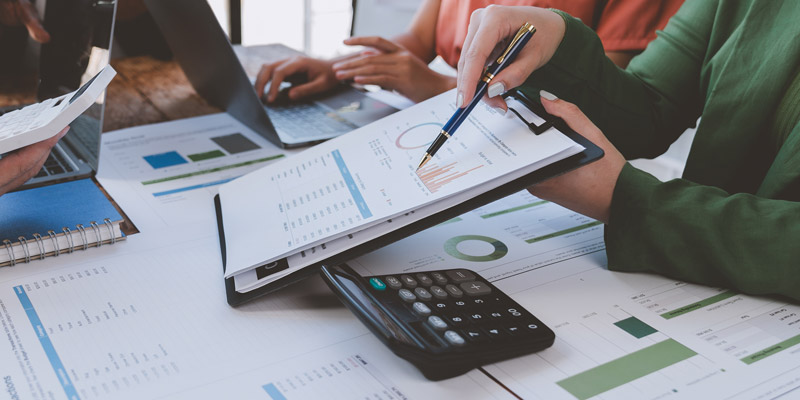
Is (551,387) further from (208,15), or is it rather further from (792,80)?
(208,15)

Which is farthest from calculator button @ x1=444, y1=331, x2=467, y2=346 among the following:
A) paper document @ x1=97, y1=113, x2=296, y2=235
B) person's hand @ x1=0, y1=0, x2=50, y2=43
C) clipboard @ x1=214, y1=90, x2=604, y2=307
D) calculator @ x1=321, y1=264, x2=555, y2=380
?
person's hand @ x1=0, y1=0, x2=50, y2=43

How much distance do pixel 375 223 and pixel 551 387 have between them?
0.68 feet

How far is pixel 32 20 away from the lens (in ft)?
3.02

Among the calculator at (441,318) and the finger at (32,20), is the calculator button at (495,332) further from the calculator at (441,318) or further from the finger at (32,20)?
the finger at (32,20)

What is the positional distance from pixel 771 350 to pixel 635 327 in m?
0.11

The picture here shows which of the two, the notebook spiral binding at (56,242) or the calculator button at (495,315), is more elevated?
the calculator button at (495,315)

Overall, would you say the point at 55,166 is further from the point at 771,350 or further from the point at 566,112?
the point at 771,350

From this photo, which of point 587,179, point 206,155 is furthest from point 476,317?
point 206,155

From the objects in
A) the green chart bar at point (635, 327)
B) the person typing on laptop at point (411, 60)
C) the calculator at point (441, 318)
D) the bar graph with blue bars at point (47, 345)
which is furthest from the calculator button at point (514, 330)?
the person typing on laptop at point (411, 60)

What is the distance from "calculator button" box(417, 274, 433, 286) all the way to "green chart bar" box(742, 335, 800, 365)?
0.27 metres

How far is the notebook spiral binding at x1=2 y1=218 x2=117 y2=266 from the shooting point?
0.64m

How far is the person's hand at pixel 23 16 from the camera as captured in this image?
91 centimetres

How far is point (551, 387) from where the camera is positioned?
1.65 ft

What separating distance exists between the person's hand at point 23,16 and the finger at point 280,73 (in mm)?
392
